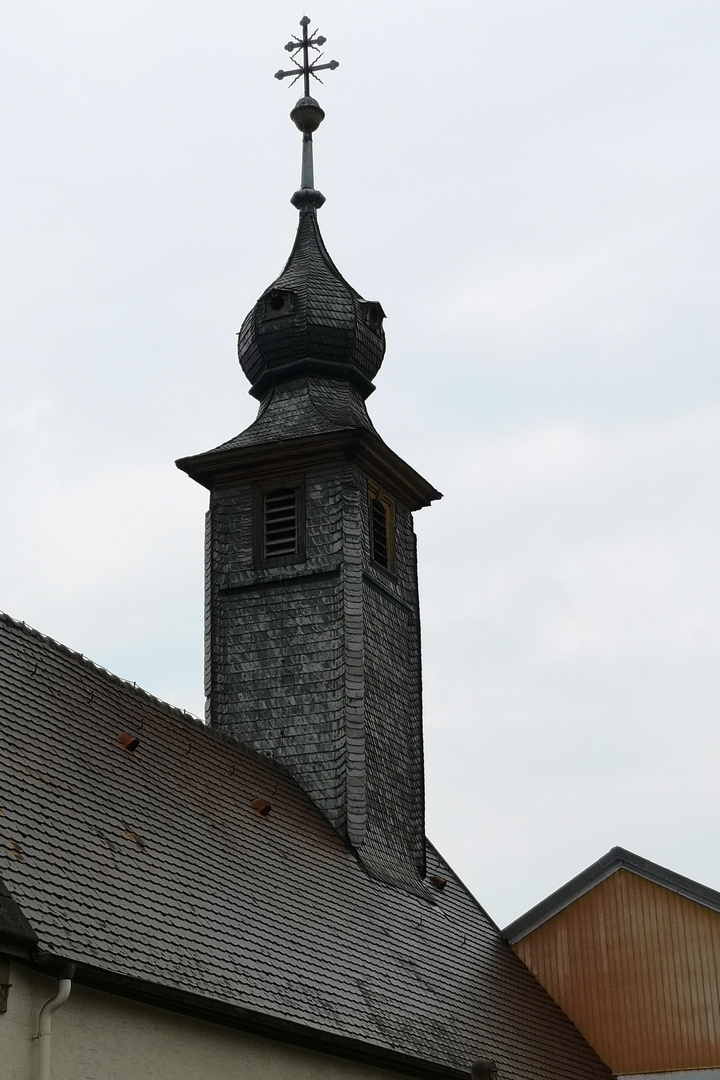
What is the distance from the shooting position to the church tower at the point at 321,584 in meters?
22.0

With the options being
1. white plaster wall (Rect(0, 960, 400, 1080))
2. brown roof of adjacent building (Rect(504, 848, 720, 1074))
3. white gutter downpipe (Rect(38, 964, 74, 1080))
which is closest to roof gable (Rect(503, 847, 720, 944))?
brown roof of adjacent building (Rect(504, 848, 720, 1074))

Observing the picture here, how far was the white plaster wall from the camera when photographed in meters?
11.7

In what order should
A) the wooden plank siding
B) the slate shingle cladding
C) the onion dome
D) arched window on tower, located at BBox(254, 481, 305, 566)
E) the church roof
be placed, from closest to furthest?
the church roof, the slate shingle cladding, the wooden plank siding, arched window on tower, located at BBox(254, 481, 305, 566), the onion dome

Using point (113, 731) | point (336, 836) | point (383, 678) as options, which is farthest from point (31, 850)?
point (383, 678)

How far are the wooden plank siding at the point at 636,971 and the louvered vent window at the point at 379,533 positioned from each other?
518 centimetres

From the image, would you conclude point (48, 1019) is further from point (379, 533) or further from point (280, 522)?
point (379, 533)

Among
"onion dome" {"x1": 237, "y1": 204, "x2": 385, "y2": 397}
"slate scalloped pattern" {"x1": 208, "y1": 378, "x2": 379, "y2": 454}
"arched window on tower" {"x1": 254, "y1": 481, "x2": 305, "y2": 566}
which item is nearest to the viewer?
"arched window on tower" {"x1": 254, "y1": 481, "x2": 305, "y2": 566}


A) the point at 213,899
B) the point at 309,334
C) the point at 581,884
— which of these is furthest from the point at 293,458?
the point at 213,899

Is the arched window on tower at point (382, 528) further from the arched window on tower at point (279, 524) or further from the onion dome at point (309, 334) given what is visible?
the onion dome at point (309, 334)

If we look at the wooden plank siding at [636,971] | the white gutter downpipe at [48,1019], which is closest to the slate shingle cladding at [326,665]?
the wooden plank siding at [636,971]

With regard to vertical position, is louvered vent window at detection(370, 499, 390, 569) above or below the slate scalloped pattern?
below

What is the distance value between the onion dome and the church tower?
0.02m

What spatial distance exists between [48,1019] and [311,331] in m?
14.2

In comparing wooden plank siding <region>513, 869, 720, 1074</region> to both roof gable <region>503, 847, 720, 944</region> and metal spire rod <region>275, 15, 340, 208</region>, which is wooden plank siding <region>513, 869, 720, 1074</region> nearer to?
roof gable <region>503, 847, 720, 944</region>
